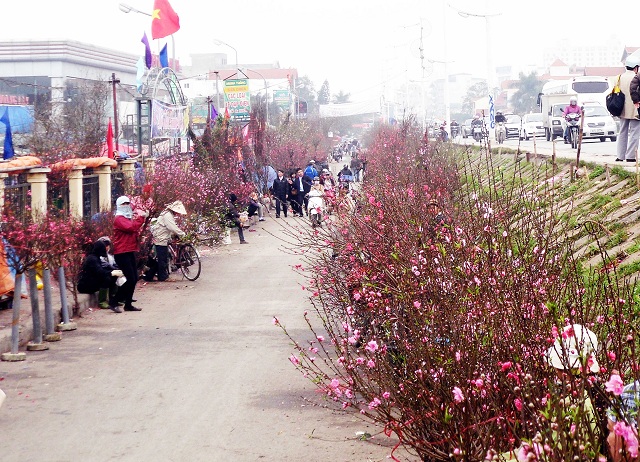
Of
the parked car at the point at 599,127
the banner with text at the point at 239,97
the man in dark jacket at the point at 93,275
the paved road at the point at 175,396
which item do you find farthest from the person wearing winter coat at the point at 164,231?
the banner with text at the point at 239,97

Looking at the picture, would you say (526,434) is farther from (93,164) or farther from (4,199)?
(93,164)

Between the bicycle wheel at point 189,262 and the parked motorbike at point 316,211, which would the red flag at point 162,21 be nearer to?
the parked motorbike at point 316,211

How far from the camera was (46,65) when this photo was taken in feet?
248

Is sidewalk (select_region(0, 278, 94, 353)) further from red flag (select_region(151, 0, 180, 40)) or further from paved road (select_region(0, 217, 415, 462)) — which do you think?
red flag (select_region(151, 0, 180, 40))

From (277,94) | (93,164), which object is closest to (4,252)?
A: (93,164)

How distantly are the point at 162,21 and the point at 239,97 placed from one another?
1611 centimetres

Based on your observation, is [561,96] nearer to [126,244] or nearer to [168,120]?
[168,120]

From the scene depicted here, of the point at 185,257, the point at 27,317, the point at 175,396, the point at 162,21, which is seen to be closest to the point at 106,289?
the point at 27,317

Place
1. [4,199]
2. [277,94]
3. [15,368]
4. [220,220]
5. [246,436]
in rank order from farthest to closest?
1. [277,94]
2. [220,220]
3. [4,199]
4. [15,368]
5. [246,436]

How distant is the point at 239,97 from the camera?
49.0 metres

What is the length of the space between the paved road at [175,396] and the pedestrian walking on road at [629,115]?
613 cm

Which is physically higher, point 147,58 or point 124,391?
point 147,58

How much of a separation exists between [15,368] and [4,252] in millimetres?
1410

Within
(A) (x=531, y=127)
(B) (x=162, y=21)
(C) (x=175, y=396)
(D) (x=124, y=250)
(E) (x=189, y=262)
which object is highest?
(B) (x=162, y=21)
